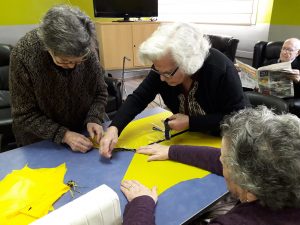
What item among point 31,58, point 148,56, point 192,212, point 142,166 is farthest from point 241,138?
point 31,58

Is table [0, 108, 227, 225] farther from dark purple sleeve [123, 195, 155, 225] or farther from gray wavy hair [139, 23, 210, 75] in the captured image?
gray wavy hair [139, 23, 210, 75]

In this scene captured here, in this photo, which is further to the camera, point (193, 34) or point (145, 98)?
point (145, 98)

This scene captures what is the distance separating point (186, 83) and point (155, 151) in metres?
0.40

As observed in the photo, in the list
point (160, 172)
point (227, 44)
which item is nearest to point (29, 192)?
point (160, 172)

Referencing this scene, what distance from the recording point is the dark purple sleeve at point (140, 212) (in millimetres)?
793

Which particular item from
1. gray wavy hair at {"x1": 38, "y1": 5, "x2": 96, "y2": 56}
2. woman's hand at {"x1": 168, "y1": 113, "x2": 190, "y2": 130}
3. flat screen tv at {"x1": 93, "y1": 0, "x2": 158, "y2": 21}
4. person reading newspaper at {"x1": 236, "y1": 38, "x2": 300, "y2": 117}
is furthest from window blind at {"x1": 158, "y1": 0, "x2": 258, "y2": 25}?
gray wavy hair at {"x1": 38, "y1": 5, "x2": 96, "y2": 56}

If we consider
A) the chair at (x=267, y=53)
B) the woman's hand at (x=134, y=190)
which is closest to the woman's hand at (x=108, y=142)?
the woman's hand at (x=134, y=190)

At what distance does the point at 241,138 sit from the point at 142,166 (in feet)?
1.90

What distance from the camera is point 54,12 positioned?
1.04 m

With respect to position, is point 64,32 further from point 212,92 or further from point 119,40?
point 119,40

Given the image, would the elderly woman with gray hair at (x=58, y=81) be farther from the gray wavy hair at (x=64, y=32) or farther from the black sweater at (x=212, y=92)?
the black sweater at (x=212, y=92)

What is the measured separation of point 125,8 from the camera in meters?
4.00

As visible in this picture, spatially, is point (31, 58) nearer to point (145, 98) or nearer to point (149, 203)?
point (145, 98)

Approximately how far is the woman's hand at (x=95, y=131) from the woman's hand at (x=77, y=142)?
0.20 feet
